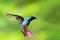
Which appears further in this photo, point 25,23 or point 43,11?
point 43,11

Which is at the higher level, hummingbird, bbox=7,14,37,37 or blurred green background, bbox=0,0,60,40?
blurred green background, bbox=0,0,60,40

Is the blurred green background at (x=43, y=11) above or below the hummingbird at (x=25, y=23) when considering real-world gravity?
above

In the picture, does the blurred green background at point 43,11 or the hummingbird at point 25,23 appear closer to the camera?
the hummingbird at point 25,23

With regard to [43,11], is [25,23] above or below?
below

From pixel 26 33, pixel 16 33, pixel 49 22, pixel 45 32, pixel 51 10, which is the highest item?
pixel 51 10

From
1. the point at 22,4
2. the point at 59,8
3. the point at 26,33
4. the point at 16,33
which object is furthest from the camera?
the point at 59,8

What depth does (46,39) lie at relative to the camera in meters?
1.71

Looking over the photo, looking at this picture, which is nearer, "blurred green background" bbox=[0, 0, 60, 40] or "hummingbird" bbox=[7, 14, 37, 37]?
"hummingbird" bbox=[7, 14, 37, 37]

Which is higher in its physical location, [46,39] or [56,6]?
[56,6]

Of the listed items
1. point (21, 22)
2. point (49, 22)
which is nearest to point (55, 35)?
point (49, 22)

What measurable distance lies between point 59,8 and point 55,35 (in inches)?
19.7

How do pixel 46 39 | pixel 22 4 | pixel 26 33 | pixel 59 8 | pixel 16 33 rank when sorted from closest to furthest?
1. pixel 26 33
2. pixel 16 33
3. pixel 46 39
4. pixel 22 4
5. pixel 59 8

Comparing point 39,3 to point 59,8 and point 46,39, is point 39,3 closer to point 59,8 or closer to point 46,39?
point 59,8

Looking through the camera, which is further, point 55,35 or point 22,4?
point 22,4
